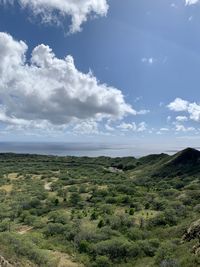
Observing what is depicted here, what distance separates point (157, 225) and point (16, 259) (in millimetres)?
19157

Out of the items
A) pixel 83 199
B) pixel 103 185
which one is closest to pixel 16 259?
pixel 83 199

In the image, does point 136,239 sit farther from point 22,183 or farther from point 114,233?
point 22,183

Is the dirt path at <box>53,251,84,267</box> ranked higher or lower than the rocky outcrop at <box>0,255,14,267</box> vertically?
lower

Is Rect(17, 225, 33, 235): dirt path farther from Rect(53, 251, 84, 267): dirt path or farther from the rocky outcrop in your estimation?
the rocky outcrop

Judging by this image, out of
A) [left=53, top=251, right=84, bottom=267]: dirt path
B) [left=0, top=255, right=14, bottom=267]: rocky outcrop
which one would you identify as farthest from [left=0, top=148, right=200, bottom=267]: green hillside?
[left=0, top=255, right=14, bottom=267]: rocky outcrop

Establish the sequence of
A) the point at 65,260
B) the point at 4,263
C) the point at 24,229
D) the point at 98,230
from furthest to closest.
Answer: the point at 24,229 < the point at 98,230 < the point at 65,260 < the point at 4,263

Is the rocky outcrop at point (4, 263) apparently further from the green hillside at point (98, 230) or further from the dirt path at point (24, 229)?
the dirt path at point (24, 229)

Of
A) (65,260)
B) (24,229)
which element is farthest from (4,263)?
(24,229)

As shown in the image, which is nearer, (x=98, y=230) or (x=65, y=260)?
(x=65, y=260)

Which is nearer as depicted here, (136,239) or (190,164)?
(136,239)

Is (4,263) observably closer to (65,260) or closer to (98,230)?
→ (65,260)

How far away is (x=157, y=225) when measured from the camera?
35312mm

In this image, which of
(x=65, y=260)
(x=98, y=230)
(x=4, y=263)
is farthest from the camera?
(x=98, y=230)

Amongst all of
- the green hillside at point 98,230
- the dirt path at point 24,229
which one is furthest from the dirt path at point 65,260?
the dirt path at point 24,229
